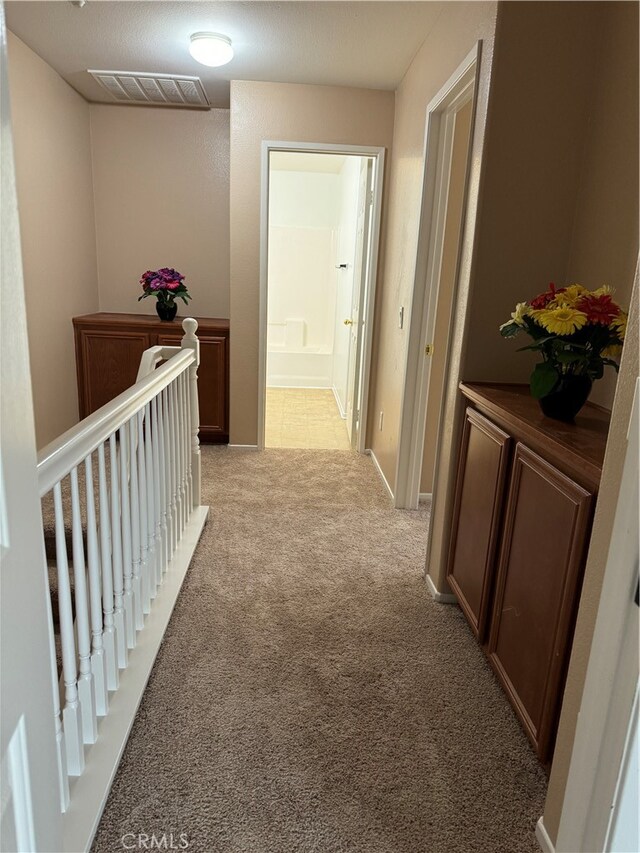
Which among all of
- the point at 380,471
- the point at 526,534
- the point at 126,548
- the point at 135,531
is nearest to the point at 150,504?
the point at 135,531

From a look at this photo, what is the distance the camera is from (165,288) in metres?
4.33

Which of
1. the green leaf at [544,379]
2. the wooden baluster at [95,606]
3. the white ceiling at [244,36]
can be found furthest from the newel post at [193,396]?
the green leaf at [544,379]

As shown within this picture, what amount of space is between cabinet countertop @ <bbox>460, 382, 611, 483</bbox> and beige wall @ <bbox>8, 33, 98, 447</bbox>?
2.78m

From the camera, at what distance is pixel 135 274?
15.5ft

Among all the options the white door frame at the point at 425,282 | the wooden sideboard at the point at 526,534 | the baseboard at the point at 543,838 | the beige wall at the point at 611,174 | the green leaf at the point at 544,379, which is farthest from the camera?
the white door frame at the point at 425,282

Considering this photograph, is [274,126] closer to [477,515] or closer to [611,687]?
[477,515]

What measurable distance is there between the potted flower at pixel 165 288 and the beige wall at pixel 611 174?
9.97 feet

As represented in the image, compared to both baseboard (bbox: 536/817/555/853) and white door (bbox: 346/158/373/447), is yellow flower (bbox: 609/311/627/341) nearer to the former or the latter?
baseboard (bbox: 536/817/555/853)

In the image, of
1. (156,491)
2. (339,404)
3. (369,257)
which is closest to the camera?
(156,491)

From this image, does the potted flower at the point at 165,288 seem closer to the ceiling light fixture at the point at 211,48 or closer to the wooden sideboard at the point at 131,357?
the wooden sideboard at the point at 131,357

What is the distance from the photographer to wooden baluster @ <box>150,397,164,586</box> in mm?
2137

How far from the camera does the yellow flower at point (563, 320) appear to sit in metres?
1.59

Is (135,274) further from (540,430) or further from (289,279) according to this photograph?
(540,430)

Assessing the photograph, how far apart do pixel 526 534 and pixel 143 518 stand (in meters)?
1.25
